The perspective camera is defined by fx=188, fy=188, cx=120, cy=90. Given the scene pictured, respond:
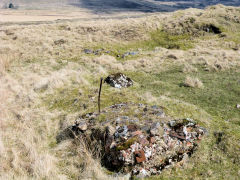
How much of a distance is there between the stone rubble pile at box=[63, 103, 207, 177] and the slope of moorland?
1.10 ft

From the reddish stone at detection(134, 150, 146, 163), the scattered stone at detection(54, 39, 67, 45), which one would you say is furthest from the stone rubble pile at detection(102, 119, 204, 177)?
the scattered stone at detection(54, 39, 67, 45)

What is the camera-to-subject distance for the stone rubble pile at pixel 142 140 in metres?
5.62

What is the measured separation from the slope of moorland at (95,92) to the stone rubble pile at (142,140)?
334mm

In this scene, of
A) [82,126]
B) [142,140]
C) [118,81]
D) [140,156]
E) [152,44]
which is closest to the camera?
[140,156]

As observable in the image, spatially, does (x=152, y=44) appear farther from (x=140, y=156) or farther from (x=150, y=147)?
(x=140, y=156)

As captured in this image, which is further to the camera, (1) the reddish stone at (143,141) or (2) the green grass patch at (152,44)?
(2) the green grass patch at (152,44)

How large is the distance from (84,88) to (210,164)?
924 centimetres

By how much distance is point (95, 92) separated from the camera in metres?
12.1

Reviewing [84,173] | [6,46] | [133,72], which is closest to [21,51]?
[6,46]

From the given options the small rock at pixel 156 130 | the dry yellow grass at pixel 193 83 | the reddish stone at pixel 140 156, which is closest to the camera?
the reddish stone at pixel 140 156

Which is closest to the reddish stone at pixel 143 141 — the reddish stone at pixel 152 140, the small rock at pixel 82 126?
the reddish stone at pixel 152 140

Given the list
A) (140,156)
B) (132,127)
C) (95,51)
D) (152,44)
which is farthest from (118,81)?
(152,44)

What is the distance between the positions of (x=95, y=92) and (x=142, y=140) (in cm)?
670

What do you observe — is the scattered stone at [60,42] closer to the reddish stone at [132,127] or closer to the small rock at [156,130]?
the reddish stone at [132,127]
